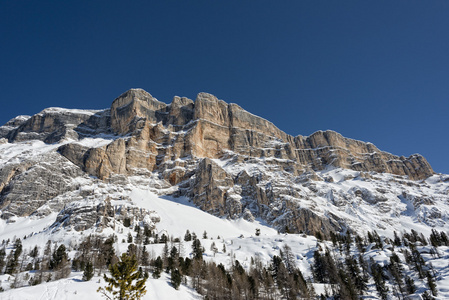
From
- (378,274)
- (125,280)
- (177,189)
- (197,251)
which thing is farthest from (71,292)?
(177,189)

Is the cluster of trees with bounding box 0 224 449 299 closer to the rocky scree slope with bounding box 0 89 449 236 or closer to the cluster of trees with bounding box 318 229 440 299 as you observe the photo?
the cluster of trees with bounding box 318 229 440 299

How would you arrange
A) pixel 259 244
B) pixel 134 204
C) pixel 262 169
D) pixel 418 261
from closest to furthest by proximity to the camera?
pixel 418 261
pixel 259 244
pixel 134 204
pixel 262 169

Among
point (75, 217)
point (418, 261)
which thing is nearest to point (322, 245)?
point (418, 261)

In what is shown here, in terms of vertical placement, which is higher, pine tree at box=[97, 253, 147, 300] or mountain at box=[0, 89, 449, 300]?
mountain at box=[0, 89, 449, 300]

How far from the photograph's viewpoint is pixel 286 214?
146125 mm

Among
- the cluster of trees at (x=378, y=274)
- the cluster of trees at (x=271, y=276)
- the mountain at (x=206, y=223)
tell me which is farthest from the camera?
the mountain at (x=206, y=223)

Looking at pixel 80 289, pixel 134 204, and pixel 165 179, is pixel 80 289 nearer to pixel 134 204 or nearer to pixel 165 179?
pixel 134 204

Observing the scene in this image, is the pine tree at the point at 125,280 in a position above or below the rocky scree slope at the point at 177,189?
below

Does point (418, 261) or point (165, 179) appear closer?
point (418, 261)

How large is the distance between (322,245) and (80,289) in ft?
241

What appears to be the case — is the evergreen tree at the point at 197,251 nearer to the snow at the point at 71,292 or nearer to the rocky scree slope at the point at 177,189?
the snow at the point at 71,292

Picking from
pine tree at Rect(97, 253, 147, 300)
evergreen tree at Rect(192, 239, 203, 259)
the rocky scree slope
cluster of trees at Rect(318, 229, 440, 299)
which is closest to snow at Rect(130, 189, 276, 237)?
the rocky scree slope

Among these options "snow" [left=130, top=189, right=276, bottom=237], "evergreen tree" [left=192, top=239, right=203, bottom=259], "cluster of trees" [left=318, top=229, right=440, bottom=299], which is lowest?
"cluster of trees" [left=318, top=229, right=440, bottom=299]

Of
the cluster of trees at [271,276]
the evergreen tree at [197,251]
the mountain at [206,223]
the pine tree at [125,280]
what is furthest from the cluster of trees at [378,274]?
the pine tree at [125,280]
